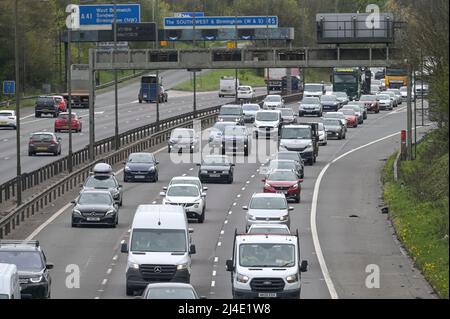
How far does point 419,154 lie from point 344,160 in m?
5.90

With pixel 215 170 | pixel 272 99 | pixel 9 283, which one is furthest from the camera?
pixel 272 99

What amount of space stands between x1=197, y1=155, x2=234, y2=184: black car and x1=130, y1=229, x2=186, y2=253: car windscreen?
92.5 ft

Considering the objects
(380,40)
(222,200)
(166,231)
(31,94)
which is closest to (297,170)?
(222,200)

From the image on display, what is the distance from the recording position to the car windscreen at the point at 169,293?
2892cm

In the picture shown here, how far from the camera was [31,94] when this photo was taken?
140 m

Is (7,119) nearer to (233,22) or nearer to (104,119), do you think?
(104,119)

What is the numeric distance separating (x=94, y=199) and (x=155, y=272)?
585 inches

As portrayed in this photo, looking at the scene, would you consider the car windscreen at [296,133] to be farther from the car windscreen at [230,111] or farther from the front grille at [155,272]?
the front grille at [155,272]

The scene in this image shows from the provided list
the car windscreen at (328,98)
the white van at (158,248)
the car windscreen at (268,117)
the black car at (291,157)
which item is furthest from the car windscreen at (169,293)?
the car windscreen at (328,98)

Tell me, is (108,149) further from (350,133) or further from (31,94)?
(31,94)

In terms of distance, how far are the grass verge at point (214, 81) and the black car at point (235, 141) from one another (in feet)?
261

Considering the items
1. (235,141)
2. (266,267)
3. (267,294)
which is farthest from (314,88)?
(267,294)

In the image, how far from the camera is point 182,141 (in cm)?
8269

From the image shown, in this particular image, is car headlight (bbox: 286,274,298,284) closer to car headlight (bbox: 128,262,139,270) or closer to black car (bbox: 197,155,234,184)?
car headlight (bbox: 128,262,139,270)
